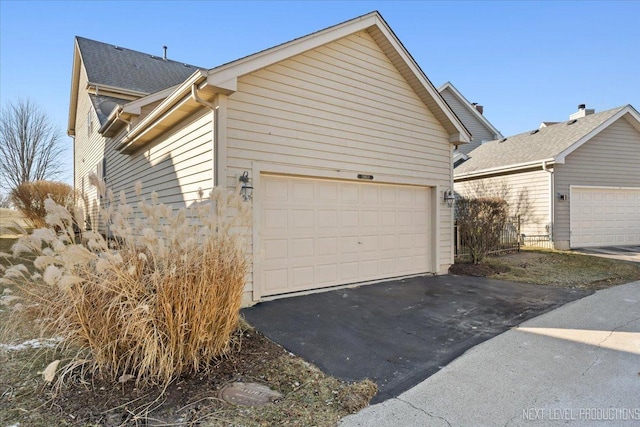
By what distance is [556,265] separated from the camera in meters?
9.34

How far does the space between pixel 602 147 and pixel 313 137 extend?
41.3ft

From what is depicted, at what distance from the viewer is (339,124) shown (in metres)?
6.90

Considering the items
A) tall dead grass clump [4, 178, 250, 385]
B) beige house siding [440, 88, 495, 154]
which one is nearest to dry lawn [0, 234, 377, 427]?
tall dead grass clump [4, 178, 250, 385]

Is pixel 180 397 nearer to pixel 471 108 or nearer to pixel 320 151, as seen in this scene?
pixel 320 151

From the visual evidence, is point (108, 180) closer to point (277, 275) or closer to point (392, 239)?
point (277, 275)

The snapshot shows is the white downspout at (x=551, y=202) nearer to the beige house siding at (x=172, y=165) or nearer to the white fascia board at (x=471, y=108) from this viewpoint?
the white fascia board at (x=471, y=108)

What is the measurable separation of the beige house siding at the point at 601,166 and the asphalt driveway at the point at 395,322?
654 cm

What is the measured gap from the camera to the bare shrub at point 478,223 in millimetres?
9531

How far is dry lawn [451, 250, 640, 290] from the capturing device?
767cm

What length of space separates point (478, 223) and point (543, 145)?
6.53 metres

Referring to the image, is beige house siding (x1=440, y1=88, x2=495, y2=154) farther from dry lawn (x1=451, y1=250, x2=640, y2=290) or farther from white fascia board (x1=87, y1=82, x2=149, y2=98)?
white fascia board (x1=87, y1=82, x2=149, y2=98)

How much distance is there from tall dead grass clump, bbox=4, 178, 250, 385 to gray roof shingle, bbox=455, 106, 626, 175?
42.8ft

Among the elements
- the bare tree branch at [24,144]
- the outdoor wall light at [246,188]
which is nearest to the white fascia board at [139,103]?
the outdoor wall light at [246,188]

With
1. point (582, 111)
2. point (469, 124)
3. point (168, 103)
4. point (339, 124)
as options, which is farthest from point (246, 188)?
point (469, 124)
